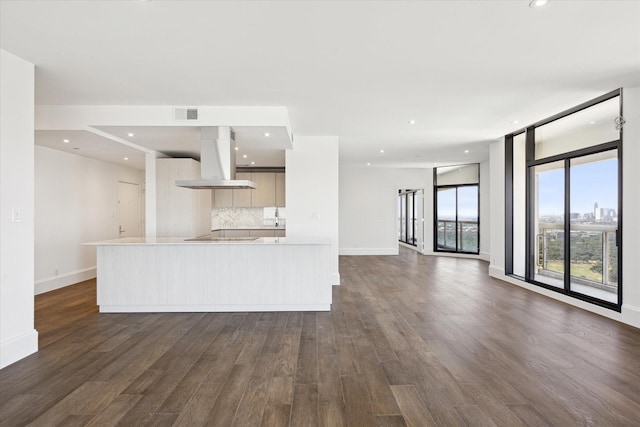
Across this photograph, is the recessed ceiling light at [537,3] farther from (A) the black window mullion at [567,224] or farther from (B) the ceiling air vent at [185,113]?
(B) the ceiling air vent at [185,113]

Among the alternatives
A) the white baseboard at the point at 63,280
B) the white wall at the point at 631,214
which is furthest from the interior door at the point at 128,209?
the white wall at the point at 631,214

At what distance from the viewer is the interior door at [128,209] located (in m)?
7.08

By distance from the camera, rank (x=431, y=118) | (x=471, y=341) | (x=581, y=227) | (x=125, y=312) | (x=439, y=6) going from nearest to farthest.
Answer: (x=439, y=6) < (x=471, y=341) < (x=125, y=312) < (x=581, y=227) < (x=431, y=118)

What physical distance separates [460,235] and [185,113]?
314 inches

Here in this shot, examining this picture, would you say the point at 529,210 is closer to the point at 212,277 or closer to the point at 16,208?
the point at 212,277

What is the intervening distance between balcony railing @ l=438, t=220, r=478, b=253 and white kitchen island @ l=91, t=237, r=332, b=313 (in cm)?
642

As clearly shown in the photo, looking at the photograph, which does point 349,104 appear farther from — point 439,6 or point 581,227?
point 581,227

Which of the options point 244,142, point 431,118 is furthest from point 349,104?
point 244,142

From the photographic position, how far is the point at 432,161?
8.76m

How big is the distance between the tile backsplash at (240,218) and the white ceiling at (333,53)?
3.93 m

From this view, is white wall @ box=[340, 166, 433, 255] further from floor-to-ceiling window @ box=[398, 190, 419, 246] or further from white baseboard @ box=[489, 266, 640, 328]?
white baseboard @ box=[489, 266, 640, 328]

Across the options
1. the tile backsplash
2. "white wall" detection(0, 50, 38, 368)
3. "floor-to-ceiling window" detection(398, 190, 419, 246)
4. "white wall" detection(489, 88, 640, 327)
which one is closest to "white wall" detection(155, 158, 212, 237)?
the tile backsplash

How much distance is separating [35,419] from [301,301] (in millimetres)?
2656

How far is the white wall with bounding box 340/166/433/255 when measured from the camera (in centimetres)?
975
